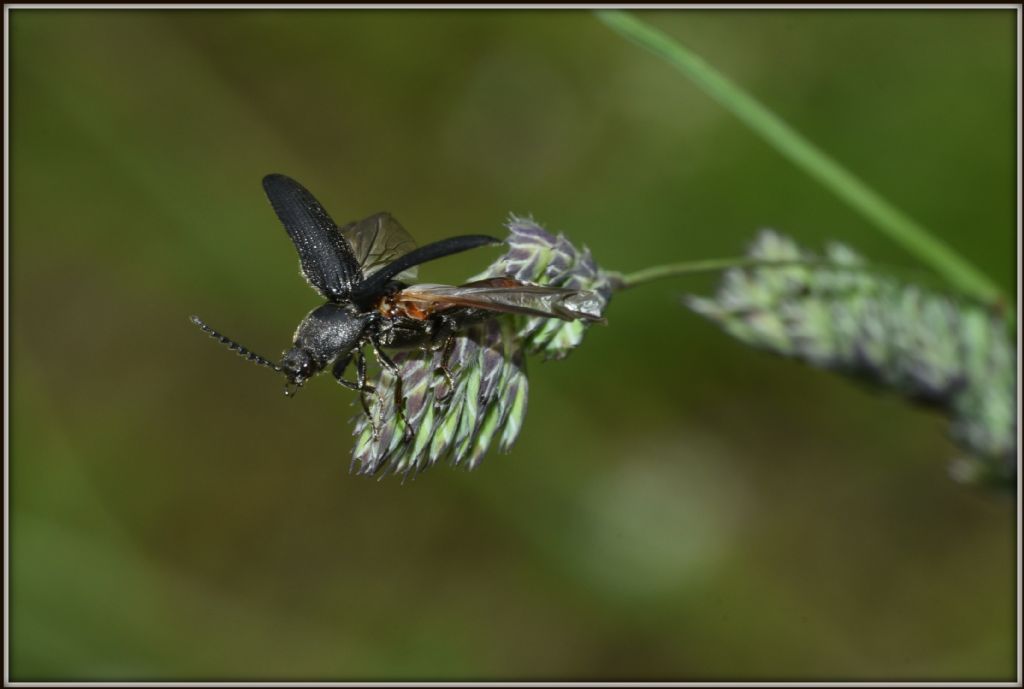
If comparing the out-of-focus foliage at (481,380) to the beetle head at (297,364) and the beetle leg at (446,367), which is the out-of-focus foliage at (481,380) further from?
the beetle head at (297,364)

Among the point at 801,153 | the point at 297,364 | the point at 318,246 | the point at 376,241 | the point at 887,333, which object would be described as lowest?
the point at 297,364

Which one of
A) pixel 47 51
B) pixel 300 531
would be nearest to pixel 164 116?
pixel 47 51

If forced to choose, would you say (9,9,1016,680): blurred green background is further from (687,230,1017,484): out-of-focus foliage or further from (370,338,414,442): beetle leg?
(370,338,414,442): beetle leg

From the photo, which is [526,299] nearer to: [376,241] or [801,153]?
[376,241]

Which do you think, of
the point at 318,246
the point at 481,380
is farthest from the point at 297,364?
the point at 481,380

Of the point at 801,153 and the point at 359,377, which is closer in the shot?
the point at 359,377

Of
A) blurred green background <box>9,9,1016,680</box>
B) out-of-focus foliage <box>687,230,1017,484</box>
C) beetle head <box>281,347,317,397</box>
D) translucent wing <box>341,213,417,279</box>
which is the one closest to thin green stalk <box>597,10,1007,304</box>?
out-of-focus foliage <box>687,230,1017,484</box>
